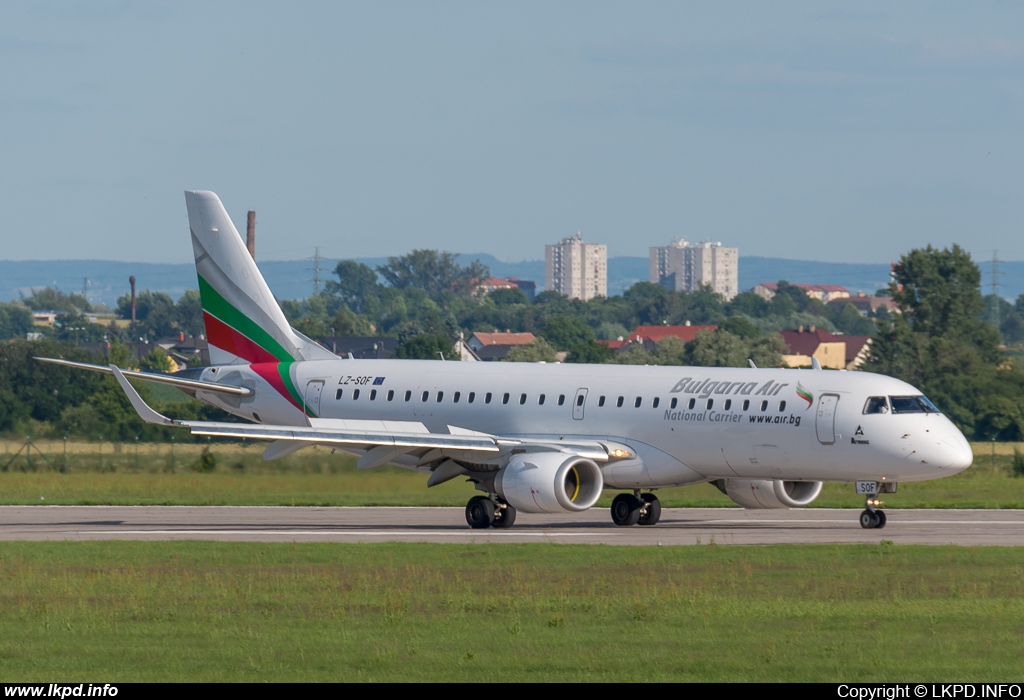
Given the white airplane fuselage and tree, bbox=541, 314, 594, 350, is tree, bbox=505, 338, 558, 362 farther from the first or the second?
the white airplane fuselage

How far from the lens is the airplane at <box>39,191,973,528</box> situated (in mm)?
36531

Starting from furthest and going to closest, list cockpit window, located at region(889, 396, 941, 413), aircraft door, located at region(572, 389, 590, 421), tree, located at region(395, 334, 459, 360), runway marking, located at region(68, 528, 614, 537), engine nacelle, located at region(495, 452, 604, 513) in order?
tree, located at region(395, 334, 459, 360), aircraft door, located at region(572, 389, 590, 421), runway marking, located at region(68, 528, 614, 537), engine nacelle, located at region(495, 452, 604, 513), cockpit window, located at region(889, 396, 941, 413)

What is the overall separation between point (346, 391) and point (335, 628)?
23294mm

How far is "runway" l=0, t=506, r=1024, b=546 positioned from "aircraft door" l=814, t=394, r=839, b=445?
2.24 meters

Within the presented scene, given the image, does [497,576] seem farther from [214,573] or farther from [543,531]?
[543,531]

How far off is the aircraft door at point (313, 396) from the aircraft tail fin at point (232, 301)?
1896mm

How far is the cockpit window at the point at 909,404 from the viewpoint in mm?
36469

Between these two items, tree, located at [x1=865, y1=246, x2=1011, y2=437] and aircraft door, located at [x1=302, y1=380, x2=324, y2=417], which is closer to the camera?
aircraft door, located at [x1=302, y1=380, x2=324, y2=417]

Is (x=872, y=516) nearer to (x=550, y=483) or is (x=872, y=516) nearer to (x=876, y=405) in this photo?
(x=876, y=405)

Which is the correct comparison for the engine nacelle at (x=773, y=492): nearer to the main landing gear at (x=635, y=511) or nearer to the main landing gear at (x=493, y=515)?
the main landing gear at (x=635, y=511)

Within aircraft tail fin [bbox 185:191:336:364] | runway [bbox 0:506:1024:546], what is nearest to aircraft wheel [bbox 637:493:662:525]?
runway [bbox 0:506:1024:546]

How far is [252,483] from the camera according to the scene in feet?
158

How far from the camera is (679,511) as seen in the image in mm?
46719
